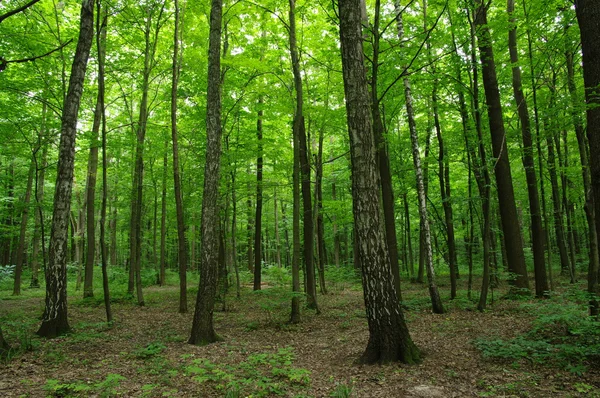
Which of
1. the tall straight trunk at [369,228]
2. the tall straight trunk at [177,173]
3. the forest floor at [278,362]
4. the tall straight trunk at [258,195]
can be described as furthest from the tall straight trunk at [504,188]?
the tall straight trunk at [177,173]

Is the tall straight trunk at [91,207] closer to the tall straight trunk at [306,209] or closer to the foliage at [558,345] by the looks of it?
the tall straight trunk at [306,209]

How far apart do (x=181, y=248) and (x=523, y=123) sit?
1276 cm

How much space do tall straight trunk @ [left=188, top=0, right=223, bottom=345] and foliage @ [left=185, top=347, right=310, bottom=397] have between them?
1.60 m

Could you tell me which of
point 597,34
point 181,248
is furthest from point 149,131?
point 597,34

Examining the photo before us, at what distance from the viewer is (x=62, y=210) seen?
24.8 feet

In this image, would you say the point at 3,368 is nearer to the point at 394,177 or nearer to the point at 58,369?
the point at 58,369

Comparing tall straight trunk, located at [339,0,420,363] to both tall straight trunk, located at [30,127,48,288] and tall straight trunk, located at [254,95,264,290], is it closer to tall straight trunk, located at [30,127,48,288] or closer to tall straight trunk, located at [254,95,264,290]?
tall straight trunk, located at [254,95,264,290]

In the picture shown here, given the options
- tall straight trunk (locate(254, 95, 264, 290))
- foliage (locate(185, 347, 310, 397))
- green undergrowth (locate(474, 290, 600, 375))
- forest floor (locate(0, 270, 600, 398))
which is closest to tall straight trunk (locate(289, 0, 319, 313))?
forest floor (locate(0, 270, 600, 398))

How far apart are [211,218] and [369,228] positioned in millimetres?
3750

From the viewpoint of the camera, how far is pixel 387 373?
489 cm

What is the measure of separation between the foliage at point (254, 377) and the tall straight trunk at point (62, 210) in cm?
415

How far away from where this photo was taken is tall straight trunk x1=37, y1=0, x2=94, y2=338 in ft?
24.4

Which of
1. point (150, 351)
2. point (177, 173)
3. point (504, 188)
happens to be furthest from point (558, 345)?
point (177, 173)

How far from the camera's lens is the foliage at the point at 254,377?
14.4 ft
